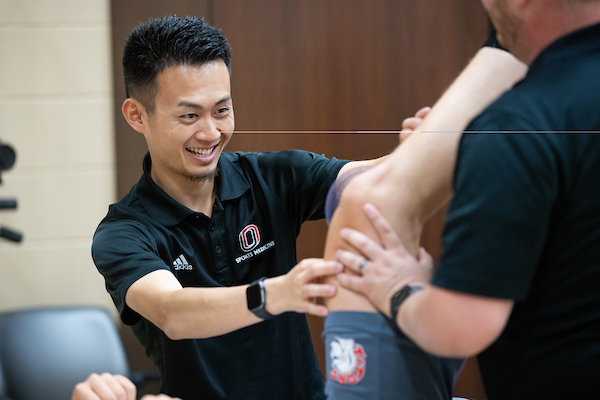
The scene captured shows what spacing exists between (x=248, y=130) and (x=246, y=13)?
0.18m

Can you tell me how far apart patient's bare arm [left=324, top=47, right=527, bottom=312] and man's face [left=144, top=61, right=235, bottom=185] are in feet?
0.74

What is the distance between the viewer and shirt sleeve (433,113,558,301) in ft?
1.70

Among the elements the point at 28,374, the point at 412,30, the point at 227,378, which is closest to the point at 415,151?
the point at 412,30

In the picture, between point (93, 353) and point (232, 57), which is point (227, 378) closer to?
point (93, 353)

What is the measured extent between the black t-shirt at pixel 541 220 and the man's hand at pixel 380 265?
0.09 metres

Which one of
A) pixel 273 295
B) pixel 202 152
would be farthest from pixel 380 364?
pixel 202 152

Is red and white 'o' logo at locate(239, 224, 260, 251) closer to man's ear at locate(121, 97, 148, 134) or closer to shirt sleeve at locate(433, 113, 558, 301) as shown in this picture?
man's ear at locate(121, 97, 148, 134)

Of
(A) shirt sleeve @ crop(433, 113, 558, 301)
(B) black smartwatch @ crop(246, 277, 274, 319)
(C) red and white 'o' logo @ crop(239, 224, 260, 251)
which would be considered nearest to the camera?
(A) shirt sleeve @ crop(433, 113, 558, 301)

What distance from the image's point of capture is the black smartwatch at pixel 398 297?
24.8 inches

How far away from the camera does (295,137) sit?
0.82 meters

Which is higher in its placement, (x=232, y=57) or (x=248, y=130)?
(x=232, y=57)

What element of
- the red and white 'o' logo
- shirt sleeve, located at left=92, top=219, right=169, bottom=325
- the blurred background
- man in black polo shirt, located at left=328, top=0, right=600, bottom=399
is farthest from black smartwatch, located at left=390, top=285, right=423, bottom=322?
shirt sleeve, located at left=92, top=219, right=169, bottom=325

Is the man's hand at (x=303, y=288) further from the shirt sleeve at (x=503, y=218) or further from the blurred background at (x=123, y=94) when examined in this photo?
the shirt sleeve at (x=503, y=218)

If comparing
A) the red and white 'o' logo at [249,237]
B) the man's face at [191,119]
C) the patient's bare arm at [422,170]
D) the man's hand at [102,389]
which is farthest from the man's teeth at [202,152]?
the man's hand at [102,389]
